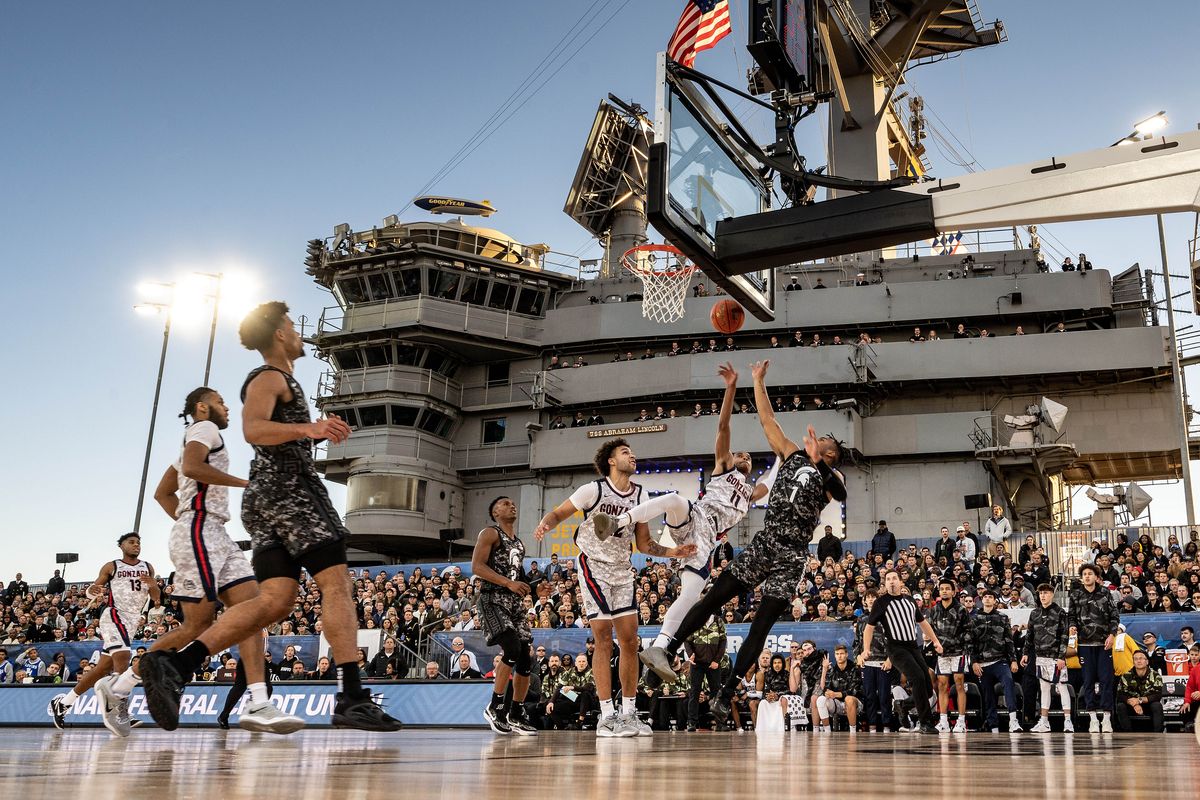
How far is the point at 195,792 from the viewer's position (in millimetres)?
3324

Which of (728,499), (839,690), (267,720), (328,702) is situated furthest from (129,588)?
(839,690)

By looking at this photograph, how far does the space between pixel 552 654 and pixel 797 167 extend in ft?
40.6

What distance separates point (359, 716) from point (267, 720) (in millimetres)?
719

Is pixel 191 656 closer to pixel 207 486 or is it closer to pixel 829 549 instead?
pixel 207 486

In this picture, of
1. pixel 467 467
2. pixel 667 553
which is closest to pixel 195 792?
pixel 667 553

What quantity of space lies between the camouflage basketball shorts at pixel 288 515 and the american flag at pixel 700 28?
11991 mm

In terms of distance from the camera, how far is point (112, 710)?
9.32 metres

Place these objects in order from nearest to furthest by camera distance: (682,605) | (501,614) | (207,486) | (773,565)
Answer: (207,486) < (773,565) < (682,605) < (501,614)

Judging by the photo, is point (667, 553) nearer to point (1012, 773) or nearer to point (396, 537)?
point (1012, 773)

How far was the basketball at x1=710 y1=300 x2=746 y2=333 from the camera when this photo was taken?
1022cm

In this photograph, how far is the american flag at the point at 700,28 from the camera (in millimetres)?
16031

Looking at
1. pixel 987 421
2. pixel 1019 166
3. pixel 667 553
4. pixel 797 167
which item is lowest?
pixel 667 553

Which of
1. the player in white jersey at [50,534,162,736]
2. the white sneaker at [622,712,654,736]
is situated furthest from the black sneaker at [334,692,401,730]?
the player in white jersey at [50,534,162,736]

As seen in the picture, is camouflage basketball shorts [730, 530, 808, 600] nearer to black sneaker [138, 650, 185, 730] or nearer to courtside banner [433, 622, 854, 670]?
black sneaker [138, 650, 185, 730]
